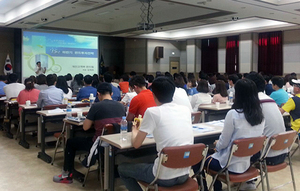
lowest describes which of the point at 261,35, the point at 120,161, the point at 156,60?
the point at 120,161

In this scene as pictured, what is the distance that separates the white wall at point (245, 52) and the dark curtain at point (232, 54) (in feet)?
1.20

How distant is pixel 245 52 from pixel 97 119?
34.8 ft

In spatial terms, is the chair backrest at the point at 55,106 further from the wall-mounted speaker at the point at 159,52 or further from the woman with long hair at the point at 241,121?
the wall-mounted speaker at the point at 159,52

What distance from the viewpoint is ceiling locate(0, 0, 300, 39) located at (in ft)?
24.4

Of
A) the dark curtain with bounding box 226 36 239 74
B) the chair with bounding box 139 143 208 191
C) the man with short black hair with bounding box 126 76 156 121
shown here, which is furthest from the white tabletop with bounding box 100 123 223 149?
the dark curtain with bounding box 226 36 239 74

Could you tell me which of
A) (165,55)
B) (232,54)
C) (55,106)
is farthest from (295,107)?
(165,55)

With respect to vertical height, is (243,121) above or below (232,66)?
below

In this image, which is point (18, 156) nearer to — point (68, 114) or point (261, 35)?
point (68, 114)

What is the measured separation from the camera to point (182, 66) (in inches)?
615

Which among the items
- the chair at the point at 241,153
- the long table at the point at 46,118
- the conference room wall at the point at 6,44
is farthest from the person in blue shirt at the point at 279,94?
the conference room wall at the point at 6,44

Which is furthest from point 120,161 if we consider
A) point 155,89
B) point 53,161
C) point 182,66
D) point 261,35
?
point 182,66

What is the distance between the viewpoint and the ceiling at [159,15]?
743cm

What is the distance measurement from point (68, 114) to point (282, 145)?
9.28ft

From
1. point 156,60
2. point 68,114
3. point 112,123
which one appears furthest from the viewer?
point 156,60
